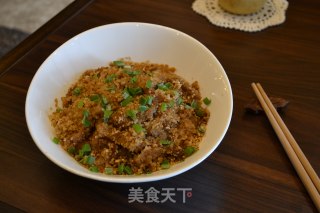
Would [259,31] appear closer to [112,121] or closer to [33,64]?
[112,121]

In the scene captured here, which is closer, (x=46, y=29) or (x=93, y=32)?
(x=93, y=32)

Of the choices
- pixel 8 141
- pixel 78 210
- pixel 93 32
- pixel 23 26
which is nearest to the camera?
pixel 78 210

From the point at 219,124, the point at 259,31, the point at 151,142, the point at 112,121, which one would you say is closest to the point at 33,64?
the point at 112,121

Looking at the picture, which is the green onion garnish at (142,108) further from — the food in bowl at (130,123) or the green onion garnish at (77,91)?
the green onion garnish at (77,91)

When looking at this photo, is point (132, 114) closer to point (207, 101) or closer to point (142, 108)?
point (142, 108)

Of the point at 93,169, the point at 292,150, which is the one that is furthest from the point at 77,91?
the point at 292,150
